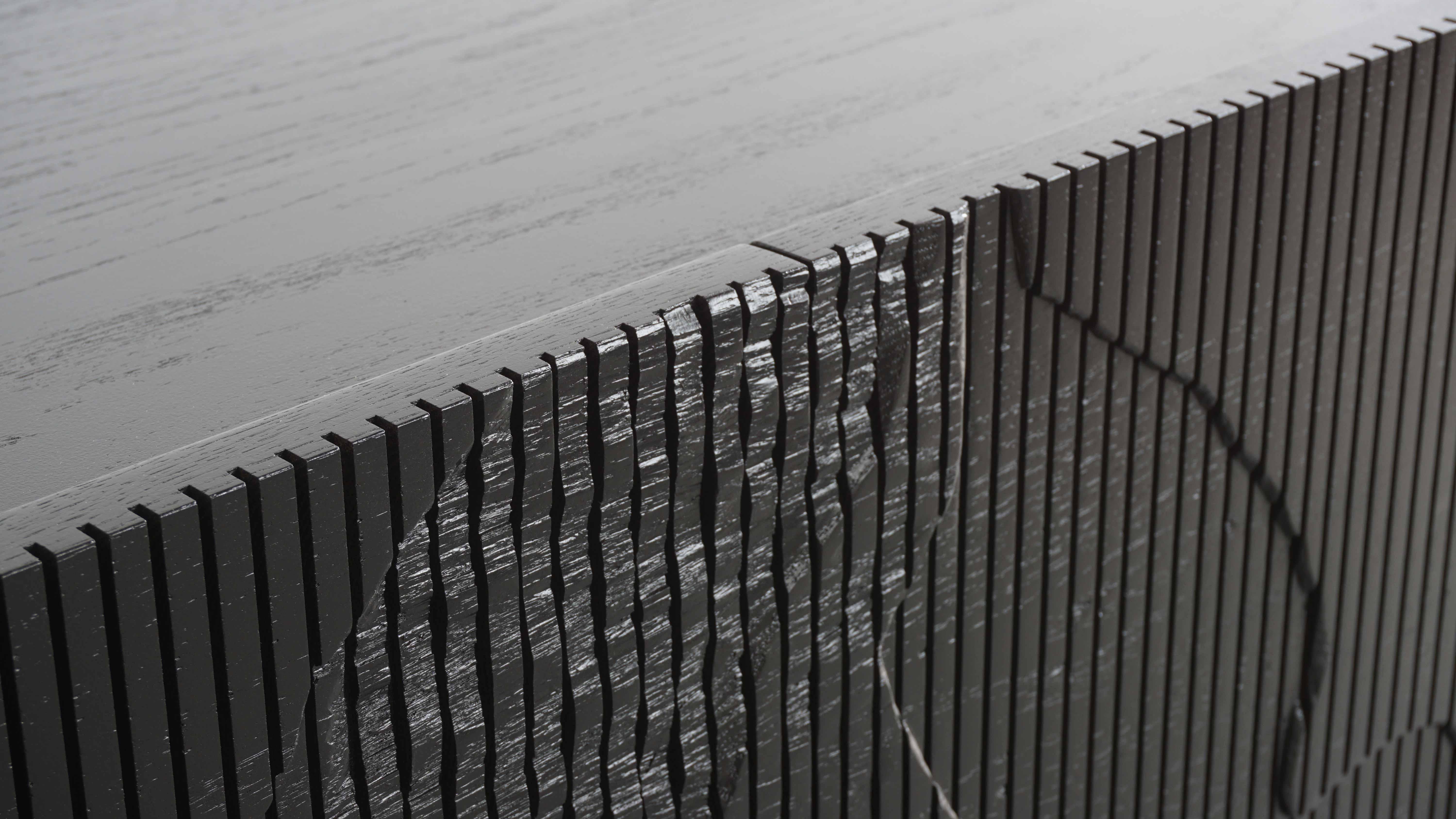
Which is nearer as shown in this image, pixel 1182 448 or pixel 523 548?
pixel 523 548

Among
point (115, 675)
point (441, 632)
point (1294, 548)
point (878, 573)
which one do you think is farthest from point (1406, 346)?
point (115, 675)

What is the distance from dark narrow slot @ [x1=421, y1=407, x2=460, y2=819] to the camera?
49 centimetres

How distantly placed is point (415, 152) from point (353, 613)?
31 cm

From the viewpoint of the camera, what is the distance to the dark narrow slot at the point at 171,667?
1.45 ft

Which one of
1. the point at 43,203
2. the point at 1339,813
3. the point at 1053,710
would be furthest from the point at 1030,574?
the point at 43,203

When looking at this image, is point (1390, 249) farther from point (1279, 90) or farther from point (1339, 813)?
point (1339, 813)

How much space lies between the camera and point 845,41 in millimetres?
859

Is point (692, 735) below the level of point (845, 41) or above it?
below

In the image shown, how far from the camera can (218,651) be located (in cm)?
48

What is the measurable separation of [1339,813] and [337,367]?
2.59 feet

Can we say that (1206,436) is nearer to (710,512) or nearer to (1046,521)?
(1046,521)

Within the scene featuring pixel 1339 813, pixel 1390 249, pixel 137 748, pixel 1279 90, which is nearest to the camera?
pixel 137 748

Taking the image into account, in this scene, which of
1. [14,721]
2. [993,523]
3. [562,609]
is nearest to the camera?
[14,721]

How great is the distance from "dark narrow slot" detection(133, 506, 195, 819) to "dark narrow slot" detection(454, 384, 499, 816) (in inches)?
2.5
